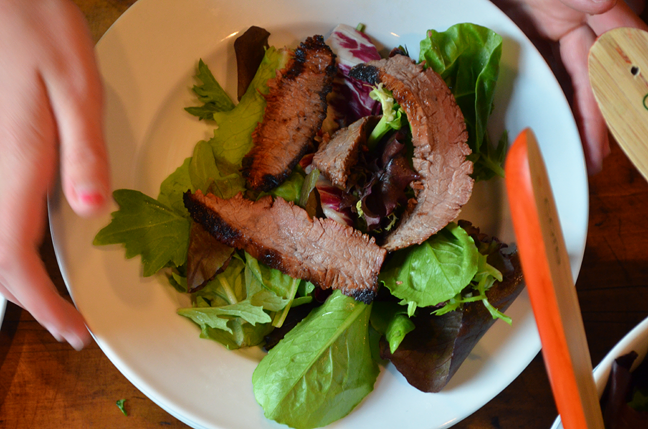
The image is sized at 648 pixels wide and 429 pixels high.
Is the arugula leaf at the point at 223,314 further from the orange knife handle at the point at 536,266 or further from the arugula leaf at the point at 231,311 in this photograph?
the orange knife handle at the point at 536,266

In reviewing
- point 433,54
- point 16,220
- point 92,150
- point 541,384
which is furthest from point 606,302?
point 16,220

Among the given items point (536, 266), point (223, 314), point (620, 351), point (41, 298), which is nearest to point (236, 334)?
point (223, 314)

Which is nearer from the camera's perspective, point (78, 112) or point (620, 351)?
point (78, 112)

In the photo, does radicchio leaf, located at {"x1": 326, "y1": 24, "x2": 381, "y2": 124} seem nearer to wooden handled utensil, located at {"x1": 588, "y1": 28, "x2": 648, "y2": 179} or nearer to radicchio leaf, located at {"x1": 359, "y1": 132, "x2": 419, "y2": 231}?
radicchio leaf, located at {"x1": 359, "y1": 132, "x2": 419, "y2": 231}

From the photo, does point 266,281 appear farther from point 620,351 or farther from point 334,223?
point 620,351

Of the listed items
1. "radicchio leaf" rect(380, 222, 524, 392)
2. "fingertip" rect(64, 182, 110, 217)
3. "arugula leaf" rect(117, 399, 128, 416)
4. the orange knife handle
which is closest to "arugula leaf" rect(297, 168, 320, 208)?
"radicchio leaf" rect(380, 222, 524, 392)

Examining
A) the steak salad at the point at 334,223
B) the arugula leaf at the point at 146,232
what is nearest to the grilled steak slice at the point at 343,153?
the steak salad at the point at 334,223
